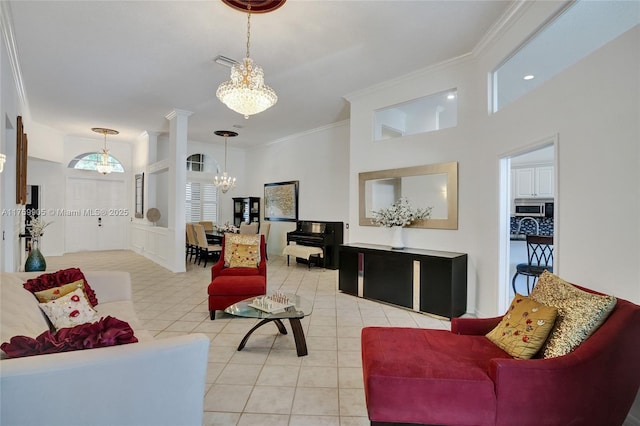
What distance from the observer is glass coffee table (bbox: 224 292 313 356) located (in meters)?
2.65

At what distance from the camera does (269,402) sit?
82.4 inches

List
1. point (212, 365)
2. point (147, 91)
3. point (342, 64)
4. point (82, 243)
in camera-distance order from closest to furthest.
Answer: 1. point (212, 365)
2. point (342, 64)
3. point (147, 91)
4. point (82, 243)

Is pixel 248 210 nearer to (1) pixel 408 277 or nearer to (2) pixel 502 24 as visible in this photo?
(1) pixel 408 277

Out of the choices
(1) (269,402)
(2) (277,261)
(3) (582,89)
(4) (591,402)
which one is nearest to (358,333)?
(1) (269,402)

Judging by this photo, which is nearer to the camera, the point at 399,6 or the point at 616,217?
the point at 616,217

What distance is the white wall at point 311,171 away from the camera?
6.81 meters

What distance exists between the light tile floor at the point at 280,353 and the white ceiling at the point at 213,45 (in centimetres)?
320

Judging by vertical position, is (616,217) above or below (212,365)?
above

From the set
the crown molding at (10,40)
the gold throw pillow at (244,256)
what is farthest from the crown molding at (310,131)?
the crown molding at (10,40)

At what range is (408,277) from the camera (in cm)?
402

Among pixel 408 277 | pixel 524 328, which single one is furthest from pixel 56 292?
pixel 408 277

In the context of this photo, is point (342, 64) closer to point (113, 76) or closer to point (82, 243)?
point (113, 76)

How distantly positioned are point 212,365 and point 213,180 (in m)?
7.33

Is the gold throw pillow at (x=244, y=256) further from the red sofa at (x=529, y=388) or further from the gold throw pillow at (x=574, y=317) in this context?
the gold throw pillow at (x=574, y=317)
